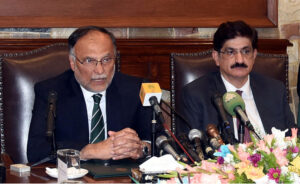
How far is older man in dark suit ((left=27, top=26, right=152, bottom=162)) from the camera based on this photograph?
2934 mm

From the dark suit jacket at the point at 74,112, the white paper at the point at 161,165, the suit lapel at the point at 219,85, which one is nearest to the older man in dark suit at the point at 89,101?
the dark suit jacket at the point at 74,112

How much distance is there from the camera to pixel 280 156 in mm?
1586

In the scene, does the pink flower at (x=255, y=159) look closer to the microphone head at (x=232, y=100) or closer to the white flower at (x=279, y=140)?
the white flower at (x=279, y=140)

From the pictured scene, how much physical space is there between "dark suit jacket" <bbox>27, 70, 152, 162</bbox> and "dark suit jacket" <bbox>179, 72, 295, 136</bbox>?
0.89ft

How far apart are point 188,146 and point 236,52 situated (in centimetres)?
148

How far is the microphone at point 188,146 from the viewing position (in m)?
1.98

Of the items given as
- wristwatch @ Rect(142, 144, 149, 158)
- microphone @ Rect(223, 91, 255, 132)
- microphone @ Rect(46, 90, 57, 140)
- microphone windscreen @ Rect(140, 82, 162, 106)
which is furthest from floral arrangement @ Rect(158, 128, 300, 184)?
wristwatch @ Rect(142, 144, 149, 158)

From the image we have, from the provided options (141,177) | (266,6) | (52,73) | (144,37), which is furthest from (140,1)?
(141,177)

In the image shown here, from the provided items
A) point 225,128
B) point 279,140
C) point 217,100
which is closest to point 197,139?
point 225,128

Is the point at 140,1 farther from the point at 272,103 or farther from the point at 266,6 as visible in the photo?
the point at 272,103

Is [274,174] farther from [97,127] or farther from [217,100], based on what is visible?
[97,127]

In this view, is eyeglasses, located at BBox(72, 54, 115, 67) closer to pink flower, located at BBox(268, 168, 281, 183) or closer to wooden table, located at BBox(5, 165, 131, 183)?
wooden table, located at BBox(5, 165, 131, 183)

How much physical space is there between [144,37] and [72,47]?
44.1 inches

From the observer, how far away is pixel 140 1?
4.14 m
